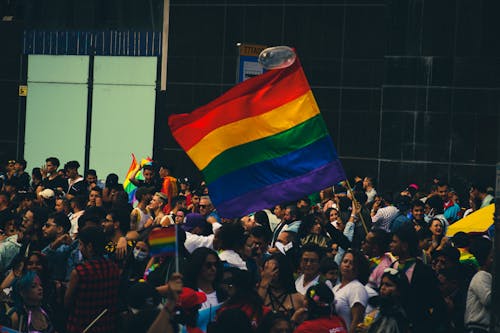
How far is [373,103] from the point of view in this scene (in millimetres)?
27000

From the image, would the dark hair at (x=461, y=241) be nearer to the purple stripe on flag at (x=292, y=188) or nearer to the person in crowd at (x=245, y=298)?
the purple stripe on flag at (x=292, y=188)

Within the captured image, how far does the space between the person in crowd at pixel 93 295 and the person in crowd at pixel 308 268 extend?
183 cm

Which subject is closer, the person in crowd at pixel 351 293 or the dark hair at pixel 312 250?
the person in crowd at pixel 351 293

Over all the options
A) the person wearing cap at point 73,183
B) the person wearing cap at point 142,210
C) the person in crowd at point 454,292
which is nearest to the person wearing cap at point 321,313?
the person in crowd at point 454,292

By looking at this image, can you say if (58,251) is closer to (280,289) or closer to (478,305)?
(280,289)

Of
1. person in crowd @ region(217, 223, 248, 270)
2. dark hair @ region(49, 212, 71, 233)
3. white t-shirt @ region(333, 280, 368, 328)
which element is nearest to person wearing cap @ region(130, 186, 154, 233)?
dark hair @ region(49, 212, 71, 233)

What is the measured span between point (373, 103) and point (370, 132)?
0.61 meters

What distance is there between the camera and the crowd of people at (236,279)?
32.4 ft

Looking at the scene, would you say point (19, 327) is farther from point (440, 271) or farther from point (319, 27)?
point (319, 27)

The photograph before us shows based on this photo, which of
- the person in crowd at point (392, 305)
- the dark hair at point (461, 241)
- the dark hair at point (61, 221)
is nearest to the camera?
the person in crowd at point (392, 305)

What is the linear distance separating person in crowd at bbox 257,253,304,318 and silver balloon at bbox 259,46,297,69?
3.30m

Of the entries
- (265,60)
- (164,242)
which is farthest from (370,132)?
(164,242)

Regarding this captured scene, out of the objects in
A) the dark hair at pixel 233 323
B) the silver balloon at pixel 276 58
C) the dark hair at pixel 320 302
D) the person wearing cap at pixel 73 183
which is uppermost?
the silver balloon at pixel 276 58

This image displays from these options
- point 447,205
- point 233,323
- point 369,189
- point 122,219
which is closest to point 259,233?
point 122,219
